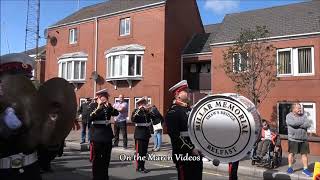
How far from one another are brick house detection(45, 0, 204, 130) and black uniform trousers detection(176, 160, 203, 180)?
19930 mm

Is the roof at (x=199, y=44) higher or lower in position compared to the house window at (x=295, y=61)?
higher

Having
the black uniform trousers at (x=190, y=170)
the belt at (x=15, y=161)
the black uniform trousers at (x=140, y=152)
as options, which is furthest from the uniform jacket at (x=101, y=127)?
the belt at (x=15, y=161)

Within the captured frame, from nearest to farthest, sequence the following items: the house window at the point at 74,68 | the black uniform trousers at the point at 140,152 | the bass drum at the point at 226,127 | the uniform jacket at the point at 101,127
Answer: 1. the bass drum at the point at 226,127
2. the uniform jacket at the point at 101,127
3. the black uniform trousers at the point at 140,152
4. the house window at the point at 74,68

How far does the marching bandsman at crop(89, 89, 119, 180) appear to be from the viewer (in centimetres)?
765

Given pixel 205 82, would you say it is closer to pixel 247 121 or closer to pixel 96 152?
pixel 96 152

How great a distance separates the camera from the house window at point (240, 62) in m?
18.0

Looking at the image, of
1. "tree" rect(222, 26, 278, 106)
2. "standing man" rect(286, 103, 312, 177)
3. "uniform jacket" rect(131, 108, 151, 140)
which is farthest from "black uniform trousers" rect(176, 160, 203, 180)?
"tree" rect(222, 26, 278, 106)

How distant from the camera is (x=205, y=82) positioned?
88.8ft

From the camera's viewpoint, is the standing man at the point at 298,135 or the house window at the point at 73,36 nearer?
the standing man at the point at 298,135

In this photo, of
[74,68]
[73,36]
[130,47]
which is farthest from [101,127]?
[73,36]

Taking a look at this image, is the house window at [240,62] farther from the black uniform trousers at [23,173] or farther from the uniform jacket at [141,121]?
the black uniform trousers at [23,173]

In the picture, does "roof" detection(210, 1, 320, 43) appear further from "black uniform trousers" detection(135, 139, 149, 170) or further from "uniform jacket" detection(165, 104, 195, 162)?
"uniform jacket" detection(165, 104, 195, 162)

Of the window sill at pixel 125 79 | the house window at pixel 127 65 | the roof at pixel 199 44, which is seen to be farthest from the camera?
the house window at pixel 127 65

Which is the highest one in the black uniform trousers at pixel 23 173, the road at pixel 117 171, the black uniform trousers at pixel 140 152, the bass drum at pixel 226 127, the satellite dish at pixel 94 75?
the satellite dish at pixel 94 75
